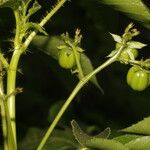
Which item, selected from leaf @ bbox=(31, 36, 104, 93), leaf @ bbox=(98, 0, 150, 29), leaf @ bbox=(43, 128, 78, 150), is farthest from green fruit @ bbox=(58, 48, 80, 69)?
leaf @ bbox=(43, 128, 78, 150)

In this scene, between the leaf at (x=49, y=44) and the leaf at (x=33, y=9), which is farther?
the leaf at (x=49, y=44)

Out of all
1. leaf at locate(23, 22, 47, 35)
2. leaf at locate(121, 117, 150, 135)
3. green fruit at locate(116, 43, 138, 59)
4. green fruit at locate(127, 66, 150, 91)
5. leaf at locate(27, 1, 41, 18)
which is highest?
leaf at locate(27, 1, 41, 18)

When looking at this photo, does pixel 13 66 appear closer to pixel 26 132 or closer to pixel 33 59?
pixel 26 132

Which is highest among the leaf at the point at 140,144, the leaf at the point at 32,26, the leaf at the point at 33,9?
the leaf at the point at 33,9

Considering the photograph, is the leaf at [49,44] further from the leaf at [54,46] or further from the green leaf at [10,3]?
the green leaf at [10,3]

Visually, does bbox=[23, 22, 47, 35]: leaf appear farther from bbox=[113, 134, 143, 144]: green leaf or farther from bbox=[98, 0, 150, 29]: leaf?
bbox=[113, 134, 143, 144]: green leaf

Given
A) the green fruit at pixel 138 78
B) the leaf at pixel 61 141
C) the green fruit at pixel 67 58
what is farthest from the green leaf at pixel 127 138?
the leaf at pixel 61 141

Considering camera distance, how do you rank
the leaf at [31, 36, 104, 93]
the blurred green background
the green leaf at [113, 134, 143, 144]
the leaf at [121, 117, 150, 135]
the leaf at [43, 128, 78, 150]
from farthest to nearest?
the blurred green background < the leaf at [43, 128, 78, 150] < the leaf at [31, 36, 104, 93] < the green leaf at [113, 134, 143, 144] < the leaf at [121, 117, 150, 135]
